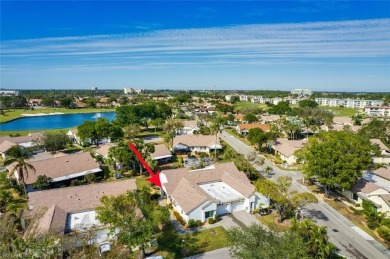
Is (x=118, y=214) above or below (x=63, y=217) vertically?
above

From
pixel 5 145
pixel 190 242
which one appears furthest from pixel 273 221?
pixel 5 145

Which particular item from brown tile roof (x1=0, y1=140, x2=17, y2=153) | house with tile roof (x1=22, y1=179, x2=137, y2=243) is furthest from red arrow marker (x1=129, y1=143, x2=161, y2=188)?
brown tile roof (x1=0, y1=140, x2=17, y2=153)

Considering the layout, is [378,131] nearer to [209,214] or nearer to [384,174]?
[384,174]

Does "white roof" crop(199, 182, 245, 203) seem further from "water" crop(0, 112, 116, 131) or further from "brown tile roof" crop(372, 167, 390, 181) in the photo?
"water" crop(0, 112, 116, 131)

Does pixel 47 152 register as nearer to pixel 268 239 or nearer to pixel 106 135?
pixel 106 135

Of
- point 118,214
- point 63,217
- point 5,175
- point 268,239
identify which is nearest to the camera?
point 268,239

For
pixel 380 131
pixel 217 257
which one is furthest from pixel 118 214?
pixel 380 131
